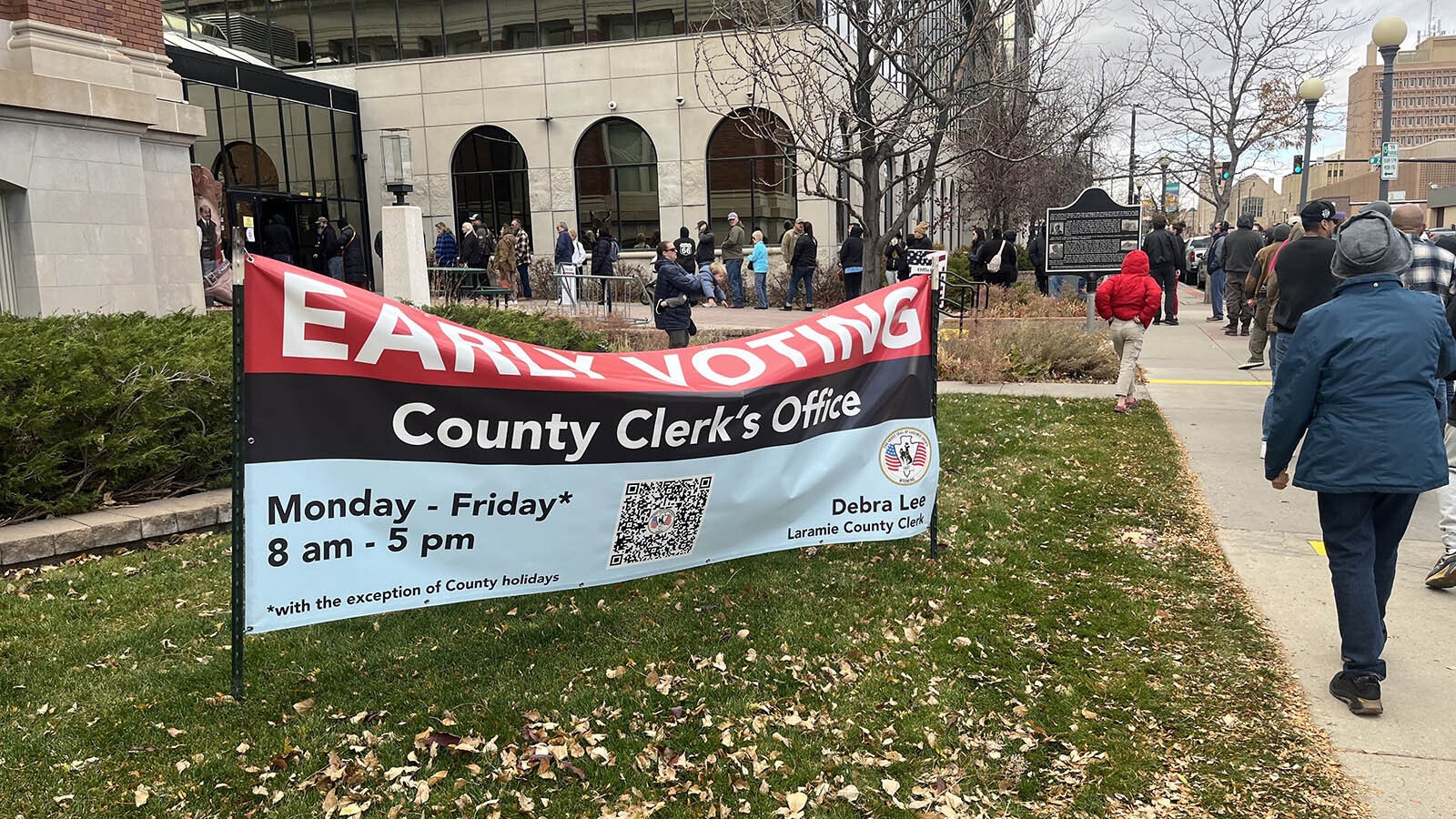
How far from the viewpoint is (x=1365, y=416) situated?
4059 mm

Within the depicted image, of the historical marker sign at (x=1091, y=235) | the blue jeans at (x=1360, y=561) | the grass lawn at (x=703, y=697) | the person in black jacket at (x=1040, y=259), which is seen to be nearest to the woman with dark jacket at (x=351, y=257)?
the historical marker sign at (x=1091, y=235)

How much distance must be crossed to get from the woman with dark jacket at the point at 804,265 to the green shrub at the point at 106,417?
15518 millimetres

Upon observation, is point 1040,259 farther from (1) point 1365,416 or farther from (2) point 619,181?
(1) point 1365,416

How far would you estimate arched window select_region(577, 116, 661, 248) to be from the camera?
27891 millimetres

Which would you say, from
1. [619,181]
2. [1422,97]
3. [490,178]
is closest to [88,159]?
[619,181]

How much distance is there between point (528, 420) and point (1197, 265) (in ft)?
118

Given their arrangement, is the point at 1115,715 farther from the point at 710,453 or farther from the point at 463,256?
the point at 463,256

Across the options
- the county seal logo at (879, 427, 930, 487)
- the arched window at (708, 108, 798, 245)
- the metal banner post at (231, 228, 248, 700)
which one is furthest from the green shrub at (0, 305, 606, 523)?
the arched window at (708, 108, 798, 245)

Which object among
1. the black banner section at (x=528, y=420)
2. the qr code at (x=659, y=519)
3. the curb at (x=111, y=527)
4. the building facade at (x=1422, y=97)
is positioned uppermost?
the building facade at (x=1422, y=97)

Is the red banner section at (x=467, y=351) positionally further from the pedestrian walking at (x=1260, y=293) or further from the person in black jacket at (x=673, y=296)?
the pedestrian walking at (x=1260, y=293)

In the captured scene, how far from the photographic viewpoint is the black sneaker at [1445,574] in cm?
534

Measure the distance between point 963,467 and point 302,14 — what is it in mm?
29028

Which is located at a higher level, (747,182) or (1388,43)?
(1388,43)

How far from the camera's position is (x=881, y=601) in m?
5.37
